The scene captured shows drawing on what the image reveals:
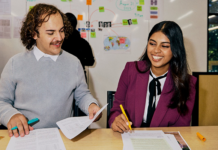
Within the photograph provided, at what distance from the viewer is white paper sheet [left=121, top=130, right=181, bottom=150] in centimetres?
79

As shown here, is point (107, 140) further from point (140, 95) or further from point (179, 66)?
point (179, 66)

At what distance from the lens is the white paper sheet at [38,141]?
2.50 ft

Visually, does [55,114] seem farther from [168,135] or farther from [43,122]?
[168,135]

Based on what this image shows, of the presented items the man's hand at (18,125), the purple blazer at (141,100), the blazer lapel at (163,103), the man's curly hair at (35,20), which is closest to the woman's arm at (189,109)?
the purple blazer at (141,100)

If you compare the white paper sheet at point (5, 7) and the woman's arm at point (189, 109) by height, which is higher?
the white paper sheet at point (5, 7)

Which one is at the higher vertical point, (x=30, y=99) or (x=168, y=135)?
(x=30, y=99)

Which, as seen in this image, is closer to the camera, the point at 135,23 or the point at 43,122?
the point at 43,122

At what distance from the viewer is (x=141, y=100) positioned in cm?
124

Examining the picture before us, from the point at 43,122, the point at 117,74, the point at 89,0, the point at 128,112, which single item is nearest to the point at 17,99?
the point at 43,122

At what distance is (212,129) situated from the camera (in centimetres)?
105

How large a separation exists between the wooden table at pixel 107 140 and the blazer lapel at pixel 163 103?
0.46 ft

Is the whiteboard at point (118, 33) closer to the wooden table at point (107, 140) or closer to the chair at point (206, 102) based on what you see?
the chair at point (206, 102)

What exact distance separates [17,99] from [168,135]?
0.93 metres

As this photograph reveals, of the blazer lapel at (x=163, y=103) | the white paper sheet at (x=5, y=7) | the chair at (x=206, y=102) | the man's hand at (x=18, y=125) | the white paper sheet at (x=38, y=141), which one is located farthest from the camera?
the chair at (x=206, y=102)
